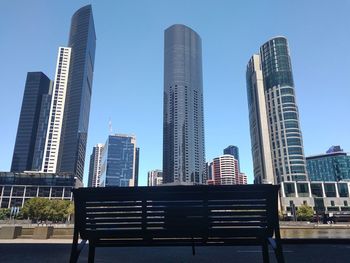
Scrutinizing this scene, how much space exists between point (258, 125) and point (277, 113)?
1491cm

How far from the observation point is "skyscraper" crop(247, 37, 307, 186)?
130m

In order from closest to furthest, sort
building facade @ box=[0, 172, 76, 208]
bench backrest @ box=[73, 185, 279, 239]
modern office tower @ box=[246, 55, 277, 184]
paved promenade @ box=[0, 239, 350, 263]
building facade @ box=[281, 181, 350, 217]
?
bench backrest @ box=[73, 185, 279, 239] → paved promenade @ box=[0, 239, 350, 263] → building facade @ box=[281, 181, 350, 217] → building facade @ box=[0, 172, 76, 208] → modern office tower @ box=[246, 55, 277, 184]

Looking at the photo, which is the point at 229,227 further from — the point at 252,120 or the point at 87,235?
the point at 252,120

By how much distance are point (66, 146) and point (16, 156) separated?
118ft

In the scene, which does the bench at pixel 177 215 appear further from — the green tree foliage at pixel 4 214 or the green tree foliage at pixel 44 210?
the green tree foliage at pixel 4 214

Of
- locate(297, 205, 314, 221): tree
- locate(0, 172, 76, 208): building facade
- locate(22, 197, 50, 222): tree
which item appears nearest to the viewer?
locate(297, 205, 314, 221): tree

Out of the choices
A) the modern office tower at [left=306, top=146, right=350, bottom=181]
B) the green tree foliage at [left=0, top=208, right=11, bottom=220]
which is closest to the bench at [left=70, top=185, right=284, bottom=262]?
the green tree foliage at [left=0, top=208, right=11, bottom=220]

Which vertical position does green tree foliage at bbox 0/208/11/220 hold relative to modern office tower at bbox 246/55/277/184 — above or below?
below

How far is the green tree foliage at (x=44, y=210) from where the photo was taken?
96750 mm

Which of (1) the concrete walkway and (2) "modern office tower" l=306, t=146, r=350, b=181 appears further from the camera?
(2) "modern office tower" l=306, t=146, r=350, b=181

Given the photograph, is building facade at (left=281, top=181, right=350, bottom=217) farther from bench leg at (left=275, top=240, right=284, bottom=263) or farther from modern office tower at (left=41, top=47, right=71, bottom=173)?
modern office tower at (left=41, top=47, right=71, bottom=173)

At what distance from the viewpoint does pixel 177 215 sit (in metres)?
3.66

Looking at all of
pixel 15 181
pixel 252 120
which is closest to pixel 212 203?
pixel 15 181

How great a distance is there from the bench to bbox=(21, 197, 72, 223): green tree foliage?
10476cm
